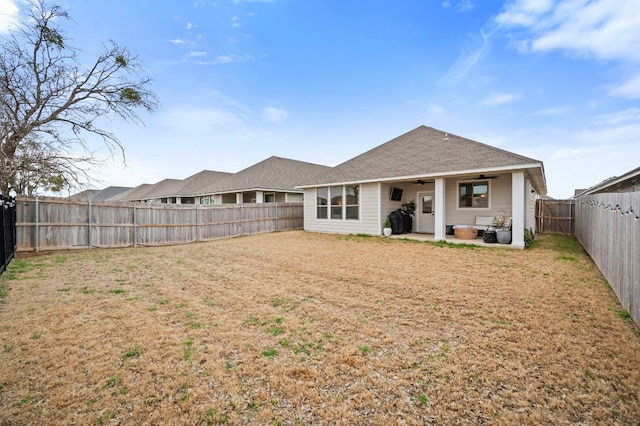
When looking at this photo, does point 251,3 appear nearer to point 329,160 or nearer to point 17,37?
point 17,37

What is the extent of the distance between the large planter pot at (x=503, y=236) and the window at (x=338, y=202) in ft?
19.2

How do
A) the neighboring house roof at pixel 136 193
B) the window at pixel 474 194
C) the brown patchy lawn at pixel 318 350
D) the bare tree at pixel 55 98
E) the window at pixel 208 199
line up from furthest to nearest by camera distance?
the neighboring house roof at pixel 136 193 → the window at pixel 208 199 → the window at pixel 474 194 → the bare tree at pixel 55 98 → the brown patchy lawn at pixel 318 350

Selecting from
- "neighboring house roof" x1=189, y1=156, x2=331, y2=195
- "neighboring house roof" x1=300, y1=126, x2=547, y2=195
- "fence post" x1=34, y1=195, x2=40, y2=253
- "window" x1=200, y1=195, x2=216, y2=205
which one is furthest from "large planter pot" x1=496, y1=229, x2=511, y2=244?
"window" x1=200, y1=195, x2=216, y2=205

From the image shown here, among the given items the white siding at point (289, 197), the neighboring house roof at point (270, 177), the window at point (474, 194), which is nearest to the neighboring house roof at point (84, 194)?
the neighboring house roof at point (270, 177)

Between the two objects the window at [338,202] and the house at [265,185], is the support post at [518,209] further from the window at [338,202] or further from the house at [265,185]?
the house at [265,185]

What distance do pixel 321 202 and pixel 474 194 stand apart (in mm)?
7338

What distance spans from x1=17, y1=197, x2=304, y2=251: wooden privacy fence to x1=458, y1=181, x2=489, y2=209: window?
1026cm

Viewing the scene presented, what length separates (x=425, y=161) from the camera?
1177cm

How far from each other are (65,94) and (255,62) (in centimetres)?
780

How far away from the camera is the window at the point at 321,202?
48.7 ft

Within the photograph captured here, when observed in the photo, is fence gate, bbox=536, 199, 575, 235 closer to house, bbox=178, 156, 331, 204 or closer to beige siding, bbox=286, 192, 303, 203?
house, bbox=178, 156, 331, 204

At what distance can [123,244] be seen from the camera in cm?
1062

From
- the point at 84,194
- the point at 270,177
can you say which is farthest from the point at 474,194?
the point at 84,194

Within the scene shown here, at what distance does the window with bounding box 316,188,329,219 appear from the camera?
14852 millimetres
